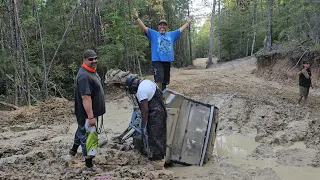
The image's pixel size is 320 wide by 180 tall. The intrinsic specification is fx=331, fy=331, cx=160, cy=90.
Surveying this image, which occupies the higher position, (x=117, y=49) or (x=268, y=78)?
(x=117, y=49)

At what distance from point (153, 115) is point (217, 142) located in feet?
9.26

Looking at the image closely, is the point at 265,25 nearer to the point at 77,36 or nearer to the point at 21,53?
the point at 77,36

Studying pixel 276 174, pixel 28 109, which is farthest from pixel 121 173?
pixel 28 109

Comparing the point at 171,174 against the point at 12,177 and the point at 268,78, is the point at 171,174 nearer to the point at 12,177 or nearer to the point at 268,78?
the point at 12,177

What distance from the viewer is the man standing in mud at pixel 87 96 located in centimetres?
433

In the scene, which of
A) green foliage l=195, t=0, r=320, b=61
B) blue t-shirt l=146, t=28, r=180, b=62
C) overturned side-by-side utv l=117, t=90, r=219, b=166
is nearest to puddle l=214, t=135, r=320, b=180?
overturned side-by-side utv l=117, t=90, r=219, b=166

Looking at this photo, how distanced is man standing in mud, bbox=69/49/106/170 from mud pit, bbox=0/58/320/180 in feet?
1.54

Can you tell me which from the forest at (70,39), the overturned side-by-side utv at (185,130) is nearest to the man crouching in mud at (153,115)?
the overturned side-by-side utv at (185,130)

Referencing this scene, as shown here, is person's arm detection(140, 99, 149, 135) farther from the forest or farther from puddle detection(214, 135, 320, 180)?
the forest

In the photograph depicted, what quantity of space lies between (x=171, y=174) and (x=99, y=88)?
159 cm

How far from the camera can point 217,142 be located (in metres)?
7.11

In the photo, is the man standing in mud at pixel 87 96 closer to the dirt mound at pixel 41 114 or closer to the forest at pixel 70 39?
the dirt mound at pixel 41 114

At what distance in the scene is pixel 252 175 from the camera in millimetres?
4922

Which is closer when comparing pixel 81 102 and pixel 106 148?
pixel 81 102
